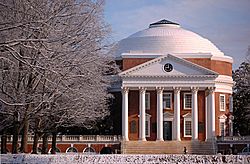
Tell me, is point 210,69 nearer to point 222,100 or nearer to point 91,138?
point 222,100

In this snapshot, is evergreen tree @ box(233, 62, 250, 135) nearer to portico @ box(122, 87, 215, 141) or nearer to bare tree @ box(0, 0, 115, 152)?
portico @ box(122, 87, 215, 141)

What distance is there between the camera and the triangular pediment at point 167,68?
75812 millimetres

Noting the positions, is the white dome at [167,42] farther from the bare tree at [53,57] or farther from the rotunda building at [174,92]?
the bare tree at [53,57]

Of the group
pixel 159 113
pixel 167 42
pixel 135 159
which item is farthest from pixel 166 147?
pixel 135 159

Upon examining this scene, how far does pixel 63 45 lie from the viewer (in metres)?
30.6

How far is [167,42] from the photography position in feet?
279

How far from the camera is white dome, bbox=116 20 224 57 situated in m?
83.9

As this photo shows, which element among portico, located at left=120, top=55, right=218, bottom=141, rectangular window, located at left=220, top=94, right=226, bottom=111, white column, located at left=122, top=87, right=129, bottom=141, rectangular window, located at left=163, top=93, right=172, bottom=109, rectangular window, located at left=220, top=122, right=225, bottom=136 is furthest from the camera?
rectangular window, located at left=220, top=94, right=226, bottom=111

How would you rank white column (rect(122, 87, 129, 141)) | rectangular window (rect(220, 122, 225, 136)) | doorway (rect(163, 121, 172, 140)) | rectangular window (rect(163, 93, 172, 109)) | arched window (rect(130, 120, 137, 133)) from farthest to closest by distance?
rectangular window (rect(220, 122, 225, 136)) → rectangular window (rect(163, 93, 172, 109)) → doorway (rect(163, 121, 172, 140)) → arched window (rect(130, 120, 137, 133)) → white column (rect(122, 87, 129, 141))

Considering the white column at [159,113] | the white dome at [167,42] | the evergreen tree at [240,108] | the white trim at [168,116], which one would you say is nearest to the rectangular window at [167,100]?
the white trim at [168,116]

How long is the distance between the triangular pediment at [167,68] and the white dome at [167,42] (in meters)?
6.21

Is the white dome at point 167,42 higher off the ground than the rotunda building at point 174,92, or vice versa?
the white dome at point 167,42

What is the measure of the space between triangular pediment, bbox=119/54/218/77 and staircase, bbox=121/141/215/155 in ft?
28.9

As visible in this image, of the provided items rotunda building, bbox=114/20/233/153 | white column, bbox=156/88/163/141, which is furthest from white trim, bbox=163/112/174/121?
white column, bbox=156/88/163/141
